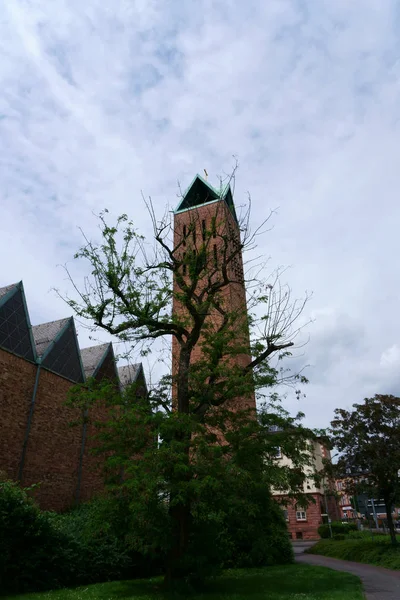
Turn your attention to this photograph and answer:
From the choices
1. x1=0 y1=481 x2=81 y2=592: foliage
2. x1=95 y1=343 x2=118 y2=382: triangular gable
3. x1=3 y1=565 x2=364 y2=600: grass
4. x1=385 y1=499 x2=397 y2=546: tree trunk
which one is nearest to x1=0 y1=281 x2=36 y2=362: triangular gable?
x1=95 y1=343 x2=118 y2=382: triangular gable

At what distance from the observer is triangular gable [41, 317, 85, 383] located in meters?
21.4

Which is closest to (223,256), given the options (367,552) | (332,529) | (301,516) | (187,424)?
(187,424)

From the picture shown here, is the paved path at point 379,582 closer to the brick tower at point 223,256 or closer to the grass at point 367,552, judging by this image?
the grass at point 367,552

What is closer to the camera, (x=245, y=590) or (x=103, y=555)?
(x=245, y=590)

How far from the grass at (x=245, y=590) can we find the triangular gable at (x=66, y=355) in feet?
36.5

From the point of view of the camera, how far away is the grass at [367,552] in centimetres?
1883

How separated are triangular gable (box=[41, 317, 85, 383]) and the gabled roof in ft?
0.51

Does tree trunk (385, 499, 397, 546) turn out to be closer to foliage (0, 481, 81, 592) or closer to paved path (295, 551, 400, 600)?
paved path (295, 551, 400, 600)

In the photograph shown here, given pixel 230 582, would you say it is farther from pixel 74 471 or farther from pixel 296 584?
pixel 74 471

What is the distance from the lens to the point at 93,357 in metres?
27.9

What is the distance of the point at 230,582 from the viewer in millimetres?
13133

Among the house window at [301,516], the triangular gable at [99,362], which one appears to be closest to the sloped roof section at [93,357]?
the triangular gable at [99,362]

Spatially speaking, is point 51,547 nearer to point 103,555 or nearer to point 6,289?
point 103,555

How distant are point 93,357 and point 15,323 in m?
8.77
